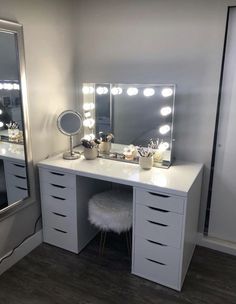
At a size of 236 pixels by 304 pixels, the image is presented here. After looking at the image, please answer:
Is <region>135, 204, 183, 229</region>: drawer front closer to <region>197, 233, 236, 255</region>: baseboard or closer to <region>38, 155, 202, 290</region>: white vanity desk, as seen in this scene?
<region>38, 155, 202, 290</region>: white vanity desk

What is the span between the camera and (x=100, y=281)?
1.97 meters

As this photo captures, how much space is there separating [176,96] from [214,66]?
35 cm

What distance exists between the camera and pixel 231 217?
7.35ft

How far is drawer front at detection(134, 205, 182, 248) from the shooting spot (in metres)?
1.78

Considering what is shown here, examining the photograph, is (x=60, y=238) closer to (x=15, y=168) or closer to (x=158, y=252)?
(x=15, y=168)

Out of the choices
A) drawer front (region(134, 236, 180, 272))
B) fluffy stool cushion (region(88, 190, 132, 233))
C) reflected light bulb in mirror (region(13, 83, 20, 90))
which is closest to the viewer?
drawer front (region(134, 236, 180, 272))

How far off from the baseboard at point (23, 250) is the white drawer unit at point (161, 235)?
0.89m

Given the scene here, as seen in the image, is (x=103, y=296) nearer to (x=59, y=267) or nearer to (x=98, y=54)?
(x=59, y=267)

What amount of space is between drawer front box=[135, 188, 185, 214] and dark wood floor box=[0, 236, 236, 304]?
2.03ft

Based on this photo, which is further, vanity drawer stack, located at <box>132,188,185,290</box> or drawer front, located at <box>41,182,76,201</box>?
drawer front, located at <box>41,182,76,201</box>

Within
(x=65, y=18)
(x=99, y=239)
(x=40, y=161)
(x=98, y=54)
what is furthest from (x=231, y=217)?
(x=65, y=18)

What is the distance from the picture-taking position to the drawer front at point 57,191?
2131mm

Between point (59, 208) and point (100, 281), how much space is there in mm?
646

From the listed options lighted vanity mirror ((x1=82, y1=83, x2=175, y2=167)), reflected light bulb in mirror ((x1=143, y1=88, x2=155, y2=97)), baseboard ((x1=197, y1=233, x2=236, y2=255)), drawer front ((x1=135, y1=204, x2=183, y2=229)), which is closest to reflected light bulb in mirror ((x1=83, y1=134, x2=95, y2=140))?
lighted vanity mirror ((x1=82, y1=83, x2=175, y2=167))
